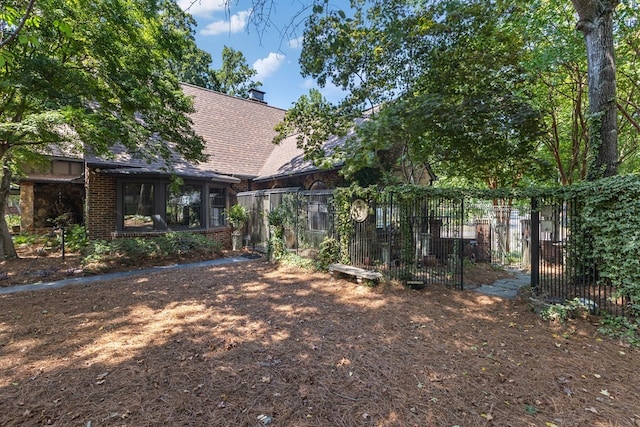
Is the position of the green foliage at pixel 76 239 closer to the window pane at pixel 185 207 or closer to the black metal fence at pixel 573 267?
the window pane at pixel 185 207

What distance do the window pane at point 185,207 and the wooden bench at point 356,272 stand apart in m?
6.50

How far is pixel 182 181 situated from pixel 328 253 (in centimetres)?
482

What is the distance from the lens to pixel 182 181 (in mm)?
8914

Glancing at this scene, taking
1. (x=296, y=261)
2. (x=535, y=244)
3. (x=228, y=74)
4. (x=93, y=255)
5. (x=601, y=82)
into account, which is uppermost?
(x=228, y=74)

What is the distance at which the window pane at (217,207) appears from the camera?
39.7 feet

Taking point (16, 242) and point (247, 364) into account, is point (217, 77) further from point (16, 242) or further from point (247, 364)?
point (247, 364)

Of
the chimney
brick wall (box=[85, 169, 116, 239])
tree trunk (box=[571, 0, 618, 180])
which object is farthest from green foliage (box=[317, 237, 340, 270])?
the chimney

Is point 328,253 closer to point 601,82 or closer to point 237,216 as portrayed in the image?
point 237,216

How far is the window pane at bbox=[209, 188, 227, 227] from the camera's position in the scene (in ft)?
39.7

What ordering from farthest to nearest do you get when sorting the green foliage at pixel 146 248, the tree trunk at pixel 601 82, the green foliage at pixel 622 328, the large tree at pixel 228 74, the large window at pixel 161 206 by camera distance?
the large tree at pixel 228 74
the large window at pixel 161 206
the green foliage at pixel 146 248
the tree trunk at pixel 601 82
the green foliage at pixel 622 328

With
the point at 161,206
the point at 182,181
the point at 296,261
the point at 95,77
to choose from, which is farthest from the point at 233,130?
the point at 296,261

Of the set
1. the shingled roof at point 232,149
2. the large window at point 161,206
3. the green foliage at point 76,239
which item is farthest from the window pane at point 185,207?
the green foliage at point 76,239

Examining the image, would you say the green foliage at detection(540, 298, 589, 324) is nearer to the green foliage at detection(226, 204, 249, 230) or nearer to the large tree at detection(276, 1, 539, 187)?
the large tree at detection(276, 1, 539, 187)

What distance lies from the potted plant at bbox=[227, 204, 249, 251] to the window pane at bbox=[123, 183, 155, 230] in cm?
273
